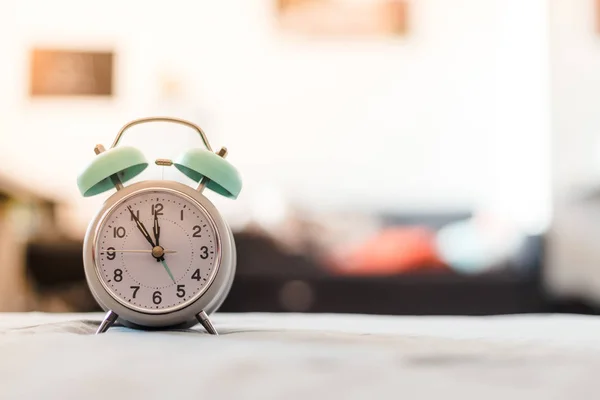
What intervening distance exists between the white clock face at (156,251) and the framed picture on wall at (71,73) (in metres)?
2.49

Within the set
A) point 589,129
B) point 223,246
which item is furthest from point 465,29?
point 223,246

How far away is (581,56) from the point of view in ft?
10.1

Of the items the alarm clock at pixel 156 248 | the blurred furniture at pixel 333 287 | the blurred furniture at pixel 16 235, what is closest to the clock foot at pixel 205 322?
the alarm clock at pixel 156 248

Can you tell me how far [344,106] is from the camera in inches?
122

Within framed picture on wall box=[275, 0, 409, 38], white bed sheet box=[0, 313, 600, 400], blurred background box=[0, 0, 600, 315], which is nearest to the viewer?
white bed sheet box=[0, 313, 600, 400]

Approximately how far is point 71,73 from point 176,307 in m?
2.65

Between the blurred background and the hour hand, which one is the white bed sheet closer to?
the hour hand

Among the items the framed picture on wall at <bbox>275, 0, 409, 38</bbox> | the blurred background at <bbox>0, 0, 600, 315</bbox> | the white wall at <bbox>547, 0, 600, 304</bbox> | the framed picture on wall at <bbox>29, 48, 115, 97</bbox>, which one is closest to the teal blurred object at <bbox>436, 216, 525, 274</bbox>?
the blurred background at <bbox>0, 0, 600, 315</bbox>

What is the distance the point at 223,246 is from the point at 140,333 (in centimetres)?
13

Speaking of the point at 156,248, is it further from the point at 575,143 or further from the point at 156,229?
the point at 575,143

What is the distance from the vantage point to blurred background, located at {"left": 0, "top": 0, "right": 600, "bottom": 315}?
3010 millimetres

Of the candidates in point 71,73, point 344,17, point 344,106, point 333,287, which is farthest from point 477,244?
point 71,73

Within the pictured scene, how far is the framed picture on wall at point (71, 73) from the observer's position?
3080mm

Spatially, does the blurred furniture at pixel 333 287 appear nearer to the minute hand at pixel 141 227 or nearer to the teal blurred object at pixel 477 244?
the teal blurred object at pixel 477 244
